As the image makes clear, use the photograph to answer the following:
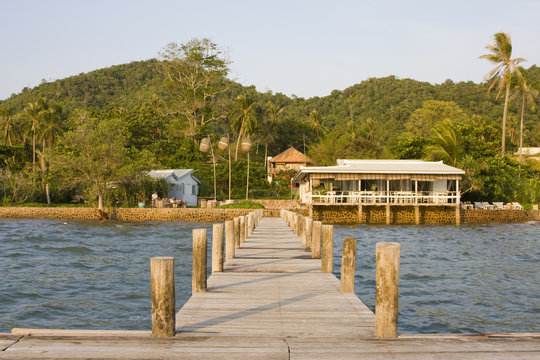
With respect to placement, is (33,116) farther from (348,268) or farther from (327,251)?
(348,268)

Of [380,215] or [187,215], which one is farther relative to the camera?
[187,215]

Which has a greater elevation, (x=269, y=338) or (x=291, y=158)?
(x=291, y=158)

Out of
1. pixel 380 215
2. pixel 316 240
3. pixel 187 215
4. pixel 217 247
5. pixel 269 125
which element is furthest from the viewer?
pixel 269 125

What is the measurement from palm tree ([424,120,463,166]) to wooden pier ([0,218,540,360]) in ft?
131

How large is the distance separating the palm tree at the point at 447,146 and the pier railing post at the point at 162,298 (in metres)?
42.7

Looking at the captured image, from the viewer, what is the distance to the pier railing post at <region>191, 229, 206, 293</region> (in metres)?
8.34

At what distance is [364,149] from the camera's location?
6706 centimetres

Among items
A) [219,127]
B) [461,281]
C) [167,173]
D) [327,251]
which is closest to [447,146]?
[167,173]

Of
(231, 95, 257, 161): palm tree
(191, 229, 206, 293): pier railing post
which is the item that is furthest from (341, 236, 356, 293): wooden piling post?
(231, 95, 257, 161): palm tree

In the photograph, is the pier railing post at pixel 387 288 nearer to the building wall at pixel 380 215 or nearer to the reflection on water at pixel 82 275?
the reflection on water at pixel 82 275

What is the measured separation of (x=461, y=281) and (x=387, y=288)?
33.9 feet

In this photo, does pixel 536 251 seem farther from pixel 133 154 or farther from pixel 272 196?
pixel 272 196

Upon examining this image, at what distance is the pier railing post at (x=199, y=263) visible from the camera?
834cm

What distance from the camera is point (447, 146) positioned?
45812mm
